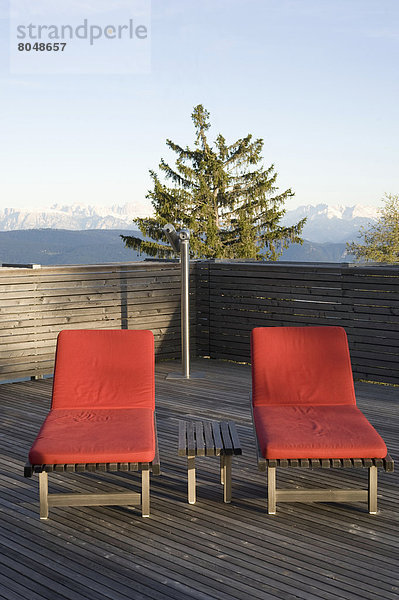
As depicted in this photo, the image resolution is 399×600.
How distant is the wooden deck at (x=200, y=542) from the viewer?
3123mm

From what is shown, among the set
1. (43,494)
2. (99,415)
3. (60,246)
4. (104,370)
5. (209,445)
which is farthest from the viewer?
(60,246)

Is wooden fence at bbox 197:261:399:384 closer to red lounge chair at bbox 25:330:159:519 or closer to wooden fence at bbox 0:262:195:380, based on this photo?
wooden fence at bbox 0:262:195:380

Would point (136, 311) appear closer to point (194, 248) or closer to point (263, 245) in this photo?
point (194, 248)

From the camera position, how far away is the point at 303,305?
26.0 feet

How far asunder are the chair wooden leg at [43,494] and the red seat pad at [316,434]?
3.87 feet

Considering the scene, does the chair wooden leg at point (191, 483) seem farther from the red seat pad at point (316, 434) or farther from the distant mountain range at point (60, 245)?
the distant mountain range at point (60, 245)

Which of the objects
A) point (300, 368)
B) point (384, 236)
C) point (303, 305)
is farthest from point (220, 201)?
point (300, 368)

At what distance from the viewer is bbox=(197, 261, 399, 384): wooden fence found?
7.30 metres

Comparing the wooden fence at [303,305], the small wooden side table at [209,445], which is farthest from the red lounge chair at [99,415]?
the wooden fence at [303,305]

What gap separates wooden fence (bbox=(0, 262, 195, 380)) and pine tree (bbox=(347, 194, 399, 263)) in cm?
2622

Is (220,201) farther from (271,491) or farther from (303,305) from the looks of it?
(271,491)

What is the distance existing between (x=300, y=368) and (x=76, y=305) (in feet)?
12.5

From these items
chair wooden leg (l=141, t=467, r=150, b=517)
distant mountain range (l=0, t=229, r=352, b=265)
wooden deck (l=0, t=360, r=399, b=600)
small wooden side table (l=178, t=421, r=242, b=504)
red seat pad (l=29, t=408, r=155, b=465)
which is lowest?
wooden deck (l=0, t=360, r=399, b=600)

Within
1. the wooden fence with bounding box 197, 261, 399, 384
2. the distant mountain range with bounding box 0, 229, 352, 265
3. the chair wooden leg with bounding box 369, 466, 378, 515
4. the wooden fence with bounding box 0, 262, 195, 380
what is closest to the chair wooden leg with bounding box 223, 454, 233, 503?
the chair wooden leg with bounding box 369, 466, 378, 515
